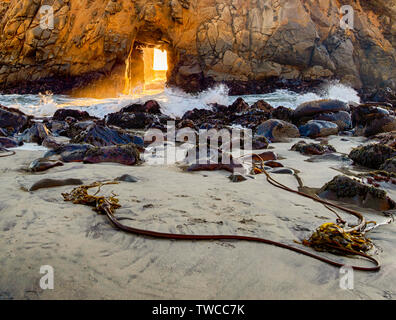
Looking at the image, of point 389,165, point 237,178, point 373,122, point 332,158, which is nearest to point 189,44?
point 373,122

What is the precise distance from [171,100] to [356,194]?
1024 cm

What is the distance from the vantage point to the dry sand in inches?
46.1

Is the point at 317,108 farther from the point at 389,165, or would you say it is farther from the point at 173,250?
the point at 173,250

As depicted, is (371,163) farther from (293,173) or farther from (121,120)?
(121,120)

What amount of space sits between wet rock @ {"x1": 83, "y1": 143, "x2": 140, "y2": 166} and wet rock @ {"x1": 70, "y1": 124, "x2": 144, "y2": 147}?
0.90 meters

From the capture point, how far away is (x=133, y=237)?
5.27ft

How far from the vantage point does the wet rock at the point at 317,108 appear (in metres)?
8.16

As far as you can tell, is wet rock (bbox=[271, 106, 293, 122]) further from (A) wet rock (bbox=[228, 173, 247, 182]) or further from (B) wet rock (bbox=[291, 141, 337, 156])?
(A) wet rock (bbox=[228, 173, 247, 182])

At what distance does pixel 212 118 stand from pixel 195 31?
29.8 feet

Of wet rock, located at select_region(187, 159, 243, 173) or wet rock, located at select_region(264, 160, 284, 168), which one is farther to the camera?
wet rock, located at select_region(264, 160, 284, 168)

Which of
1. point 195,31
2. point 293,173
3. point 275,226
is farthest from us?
point 195,31

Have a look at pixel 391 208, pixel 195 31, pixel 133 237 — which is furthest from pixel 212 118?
pixel 195 31

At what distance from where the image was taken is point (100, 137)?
479 centimetres

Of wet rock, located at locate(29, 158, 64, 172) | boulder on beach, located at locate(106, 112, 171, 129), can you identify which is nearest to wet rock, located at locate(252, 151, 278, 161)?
wet rock, located at locate(29, 158, 64, 172)
